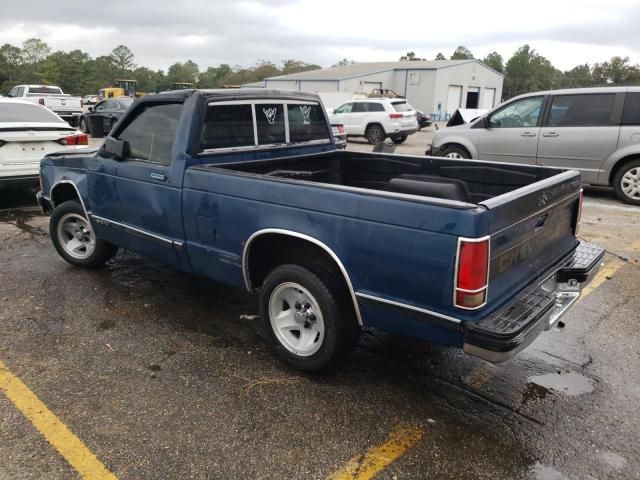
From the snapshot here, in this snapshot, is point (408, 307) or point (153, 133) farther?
point (153, 133)

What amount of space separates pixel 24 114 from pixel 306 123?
214 inches

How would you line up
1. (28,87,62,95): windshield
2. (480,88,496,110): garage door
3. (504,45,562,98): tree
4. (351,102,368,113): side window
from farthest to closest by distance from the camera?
1. (504,45,562,98): tree
2. (480,88,496,110): garage door
3. (28,87,62,95): windshield
4. (351,102,368,113): side window

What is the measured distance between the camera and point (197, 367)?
3475 mm

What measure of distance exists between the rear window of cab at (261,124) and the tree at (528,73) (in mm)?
92200

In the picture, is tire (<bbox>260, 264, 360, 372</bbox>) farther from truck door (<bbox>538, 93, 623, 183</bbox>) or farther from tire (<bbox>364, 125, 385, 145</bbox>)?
tire (<bbox>364, 125, 385, 145</bbox>)

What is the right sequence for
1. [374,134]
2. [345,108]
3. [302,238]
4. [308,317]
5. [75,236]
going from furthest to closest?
[345,108] → [374,134] → [75,236] → [308,317] → [302,238]

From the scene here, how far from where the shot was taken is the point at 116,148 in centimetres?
426

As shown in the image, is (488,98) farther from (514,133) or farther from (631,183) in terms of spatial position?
(631,183)

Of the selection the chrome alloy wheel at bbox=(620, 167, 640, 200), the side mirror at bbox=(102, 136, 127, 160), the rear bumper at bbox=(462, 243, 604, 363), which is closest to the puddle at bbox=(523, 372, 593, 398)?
the rear bumper at bbox=(462, 243, 604, 363)

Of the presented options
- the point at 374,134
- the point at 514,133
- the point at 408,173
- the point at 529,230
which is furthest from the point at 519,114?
the point at 374,134

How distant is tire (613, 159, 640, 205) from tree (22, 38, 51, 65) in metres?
111

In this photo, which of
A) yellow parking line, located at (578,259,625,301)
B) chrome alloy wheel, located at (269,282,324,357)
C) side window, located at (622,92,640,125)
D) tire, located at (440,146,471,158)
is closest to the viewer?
chrome alloy wheel, located at (269,282,324,357)

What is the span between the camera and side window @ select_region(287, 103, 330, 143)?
183 inches

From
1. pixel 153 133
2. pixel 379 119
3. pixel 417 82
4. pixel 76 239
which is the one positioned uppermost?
pixel 417 82
